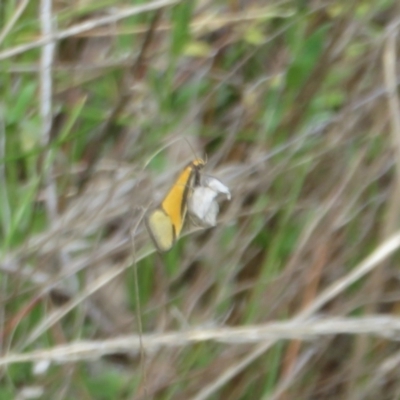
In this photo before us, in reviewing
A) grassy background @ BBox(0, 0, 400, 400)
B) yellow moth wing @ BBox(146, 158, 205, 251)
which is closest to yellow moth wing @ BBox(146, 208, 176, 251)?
yellow moth wing @ BBox(146, 158, 205, 251)

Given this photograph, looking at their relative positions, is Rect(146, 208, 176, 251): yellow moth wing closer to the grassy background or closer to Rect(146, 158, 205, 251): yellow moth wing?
Rect(146, 158, 205, 251): yellow moth wing

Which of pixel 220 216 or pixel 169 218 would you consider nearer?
pixel 169 218

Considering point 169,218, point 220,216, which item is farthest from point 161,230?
point 220,216

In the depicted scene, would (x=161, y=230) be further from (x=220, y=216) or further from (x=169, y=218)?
(x=220, y=216)

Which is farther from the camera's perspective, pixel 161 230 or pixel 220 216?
pixel 220 216

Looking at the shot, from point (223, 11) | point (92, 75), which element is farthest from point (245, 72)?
point (92, 75)

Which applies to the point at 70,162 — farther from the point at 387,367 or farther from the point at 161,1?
the point at 387,367

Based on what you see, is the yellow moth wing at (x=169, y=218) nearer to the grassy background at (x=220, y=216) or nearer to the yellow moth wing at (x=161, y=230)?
the yellow moth wing at (x=161, y=230)

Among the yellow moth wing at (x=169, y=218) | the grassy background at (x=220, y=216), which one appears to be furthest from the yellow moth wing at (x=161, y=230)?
the grassy background at (x=220, y=216)

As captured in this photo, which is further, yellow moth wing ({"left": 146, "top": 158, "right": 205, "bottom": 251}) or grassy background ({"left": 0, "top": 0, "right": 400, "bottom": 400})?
grassy background ({"left": 0, "top": 0, "right": 400, "bottom": 400})
